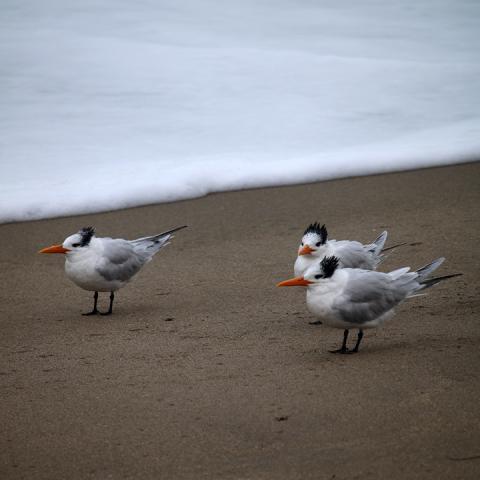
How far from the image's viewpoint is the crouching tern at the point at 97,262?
→ 5.73 meters

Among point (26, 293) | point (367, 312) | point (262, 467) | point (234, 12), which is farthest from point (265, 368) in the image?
point (234, 12)

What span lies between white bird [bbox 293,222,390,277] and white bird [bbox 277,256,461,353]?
73 centimetres

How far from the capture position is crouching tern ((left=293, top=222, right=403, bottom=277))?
18.4 ft

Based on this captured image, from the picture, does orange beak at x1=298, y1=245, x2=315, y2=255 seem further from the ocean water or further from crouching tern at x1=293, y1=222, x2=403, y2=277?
the ocean water

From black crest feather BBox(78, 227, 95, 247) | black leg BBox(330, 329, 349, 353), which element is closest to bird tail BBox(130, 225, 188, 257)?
black crest feather BBox(78, 227, 95, 247)

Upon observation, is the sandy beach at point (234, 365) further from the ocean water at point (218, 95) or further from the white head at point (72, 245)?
the ocean water at point (218, 95)

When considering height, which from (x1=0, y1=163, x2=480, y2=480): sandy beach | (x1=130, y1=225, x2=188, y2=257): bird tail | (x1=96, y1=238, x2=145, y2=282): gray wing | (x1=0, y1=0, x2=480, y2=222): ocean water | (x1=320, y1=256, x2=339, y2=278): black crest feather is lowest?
(x1=0, y1=163, x2=480, y2=480): sandy beach

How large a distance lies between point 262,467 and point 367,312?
5.11 feet

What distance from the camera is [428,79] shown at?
12.7 meters

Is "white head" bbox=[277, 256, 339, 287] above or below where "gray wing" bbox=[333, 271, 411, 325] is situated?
above

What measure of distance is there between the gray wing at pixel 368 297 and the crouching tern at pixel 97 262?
1.82 metres

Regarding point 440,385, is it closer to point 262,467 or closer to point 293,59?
point 262,467

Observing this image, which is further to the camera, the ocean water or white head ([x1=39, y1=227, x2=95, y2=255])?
Answer: the ocean water

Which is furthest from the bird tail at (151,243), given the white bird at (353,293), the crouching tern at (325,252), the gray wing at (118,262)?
the white bird at (353,293)
